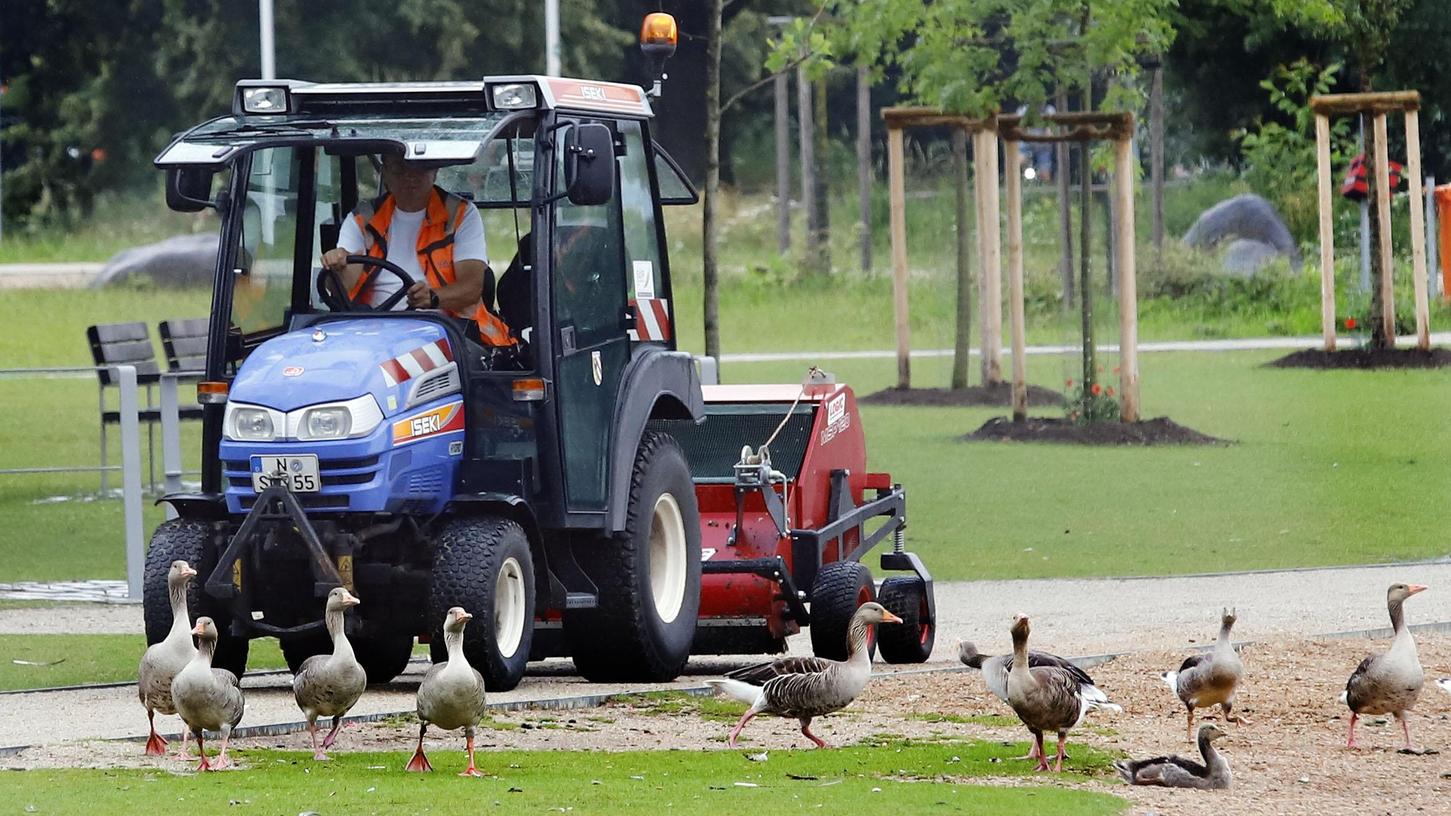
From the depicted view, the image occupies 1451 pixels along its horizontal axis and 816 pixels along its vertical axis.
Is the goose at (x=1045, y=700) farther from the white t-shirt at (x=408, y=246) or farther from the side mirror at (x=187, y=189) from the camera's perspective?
the side mirror at (x=187, y=189)

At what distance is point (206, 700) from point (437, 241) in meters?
2.94

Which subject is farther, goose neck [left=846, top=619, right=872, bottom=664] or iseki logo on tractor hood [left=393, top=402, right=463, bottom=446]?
iseki logo on tractor hood [left=393, top=402, right=463, bottom=446]

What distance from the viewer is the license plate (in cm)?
1027

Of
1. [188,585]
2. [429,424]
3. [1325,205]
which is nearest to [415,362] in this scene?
[429,424]

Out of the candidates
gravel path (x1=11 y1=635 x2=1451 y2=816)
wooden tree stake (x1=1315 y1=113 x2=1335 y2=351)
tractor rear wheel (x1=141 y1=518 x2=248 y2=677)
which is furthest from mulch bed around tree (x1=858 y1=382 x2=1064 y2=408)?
tractor rear wheel (x1=141 y1=518 x2=248 y2=677)

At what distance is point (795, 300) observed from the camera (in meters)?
42.7

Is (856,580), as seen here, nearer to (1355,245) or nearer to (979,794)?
(979,794)

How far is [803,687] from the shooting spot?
31.3 ft

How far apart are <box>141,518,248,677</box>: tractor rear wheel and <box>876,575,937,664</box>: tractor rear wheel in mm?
3446

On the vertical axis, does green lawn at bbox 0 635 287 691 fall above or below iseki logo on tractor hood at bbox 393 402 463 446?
below

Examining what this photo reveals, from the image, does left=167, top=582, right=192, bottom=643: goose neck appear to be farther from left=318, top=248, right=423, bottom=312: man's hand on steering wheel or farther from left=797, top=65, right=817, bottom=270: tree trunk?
left=797, top=65, right=817, bottom=270: tree trunk

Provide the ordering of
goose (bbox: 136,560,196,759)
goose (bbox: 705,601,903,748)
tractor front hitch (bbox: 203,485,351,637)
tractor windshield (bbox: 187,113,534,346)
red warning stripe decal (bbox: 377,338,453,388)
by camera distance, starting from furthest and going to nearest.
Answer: tractor windshield (bbox: 187,113,534,346) → red warning stripe decal (bbox: 377,338,453,388) → tractor front hitch (bbox: 203,485,351,637) → goose (bbox: 705,601,903,748) → goose (bbox: 136,560,196,759)

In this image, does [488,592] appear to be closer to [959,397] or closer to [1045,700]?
[1045,700]

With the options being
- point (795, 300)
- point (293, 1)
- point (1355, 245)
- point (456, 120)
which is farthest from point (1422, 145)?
point (456, 120)
